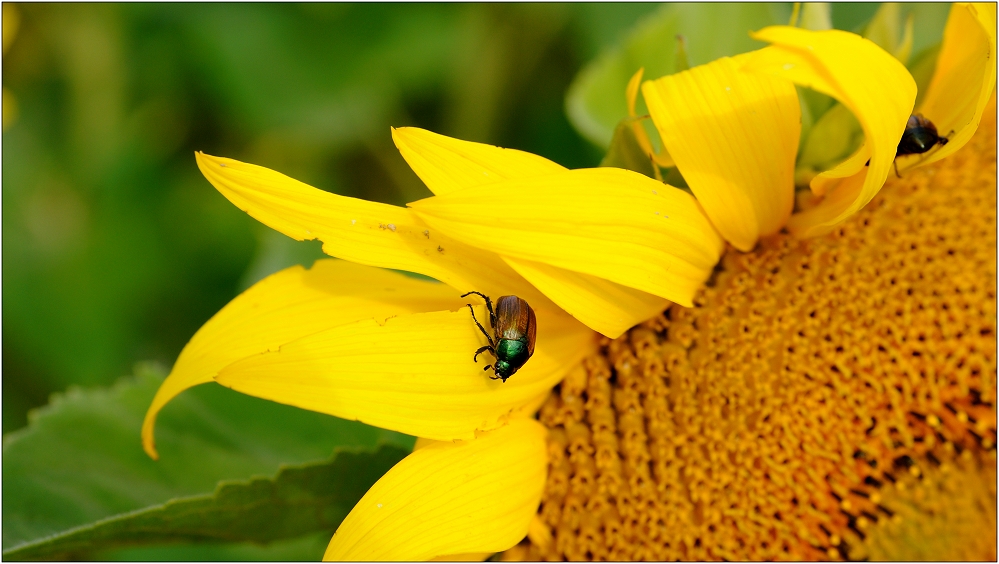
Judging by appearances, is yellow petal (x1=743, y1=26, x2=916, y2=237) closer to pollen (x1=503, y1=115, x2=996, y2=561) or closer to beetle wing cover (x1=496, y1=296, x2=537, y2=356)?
pollen (x1=503, y1=115, x2=996, y2=561)

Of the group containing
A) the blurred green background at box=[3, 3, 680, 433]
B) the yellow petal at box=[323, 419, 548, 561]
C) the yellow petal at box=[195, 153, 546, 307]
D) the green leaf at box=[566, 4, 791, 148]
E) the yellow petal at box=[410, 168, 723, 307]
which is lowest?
the yellow petal at box=[323, 419, 548, 561]

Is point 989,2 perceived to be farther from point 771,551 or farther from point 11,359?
point 11,359

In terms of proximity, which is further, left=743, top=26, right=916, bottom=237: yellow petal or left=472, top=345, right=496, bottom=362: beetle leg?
left=472, top=345, right=496, bottom=362: beetle leg

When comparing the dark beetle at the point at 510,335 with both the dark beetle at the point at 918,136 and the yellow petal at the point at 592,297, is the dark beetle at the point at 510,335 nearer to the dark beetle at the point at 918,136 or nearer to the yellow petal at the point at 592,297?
the yellow petal at the point at 592,297

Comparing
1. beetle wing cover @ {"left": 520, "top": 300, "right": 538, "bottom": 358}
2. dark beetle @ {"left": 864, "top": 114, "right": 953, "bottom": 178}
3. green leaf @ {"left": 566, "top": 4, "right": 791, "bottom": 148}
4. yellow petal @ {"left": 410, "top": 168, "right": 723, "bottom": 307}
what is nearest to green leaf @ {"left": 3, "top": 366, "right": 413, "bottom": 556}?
beetle wing cover @ {"left": 520, "top": 300, "right": 538, "bottom": 358}

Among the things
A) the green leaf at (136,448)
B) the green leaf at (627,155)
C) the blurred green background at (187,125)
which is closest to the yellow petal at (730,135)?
the green leaf at (627,155)

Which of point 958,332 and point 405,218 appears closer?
point 405,218

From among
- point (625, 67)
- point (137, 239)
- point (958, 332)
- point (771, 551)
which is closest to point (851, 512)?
point (771, 551)
